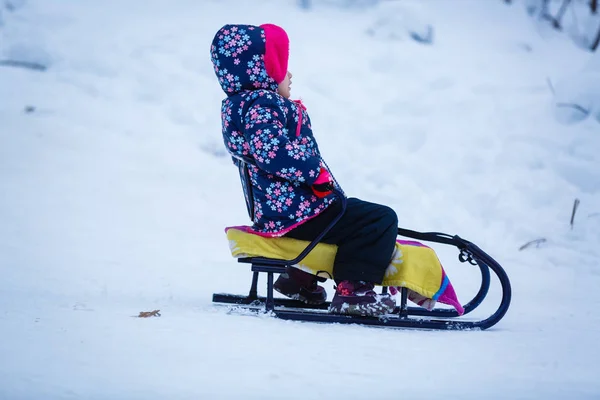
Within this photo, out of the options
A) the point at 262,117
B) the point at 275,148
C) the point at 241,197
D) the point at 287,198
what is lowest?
the point at 241,197

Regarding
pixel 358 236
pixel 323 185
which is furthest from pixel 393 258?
pixel 323 185

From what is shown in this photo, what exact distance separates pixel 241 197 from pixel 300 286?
259 cm

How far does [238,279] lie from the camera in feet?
14.0

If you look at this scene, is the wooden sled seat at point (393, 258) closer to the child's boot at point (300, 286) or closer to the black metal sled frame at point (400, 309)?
the black metal sled frame at point (400, 309)

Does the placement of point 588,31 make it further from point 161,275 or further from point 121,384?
point 121,384

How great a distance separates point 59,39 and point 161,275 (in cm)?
489

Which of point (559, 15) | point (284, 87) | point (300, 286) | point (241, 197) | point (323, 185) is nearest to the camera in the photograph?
point (323, 185)

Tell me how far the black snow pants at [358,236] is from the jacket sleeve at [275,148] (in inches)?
10.6

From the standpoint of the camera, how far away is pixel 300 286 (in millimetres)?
3385

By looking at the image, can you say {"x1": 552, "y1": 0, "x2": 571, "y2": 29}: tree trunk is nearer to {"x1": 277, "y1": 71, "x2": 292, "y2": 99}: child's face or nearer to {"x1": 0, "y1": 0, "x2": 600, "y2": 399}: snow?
{"x1": 0, "y1": 0, "x2": 600, "y2": 399}: snow

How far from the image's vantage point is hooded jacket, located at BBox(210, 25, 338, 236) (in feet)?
9.48

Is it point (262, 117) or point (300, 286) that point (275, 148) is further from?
point (300, 286)

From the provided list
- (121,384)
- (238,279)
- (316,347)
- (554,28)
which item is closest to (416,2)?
(554,28)

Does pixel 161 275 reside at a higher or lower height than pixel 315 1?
lower
